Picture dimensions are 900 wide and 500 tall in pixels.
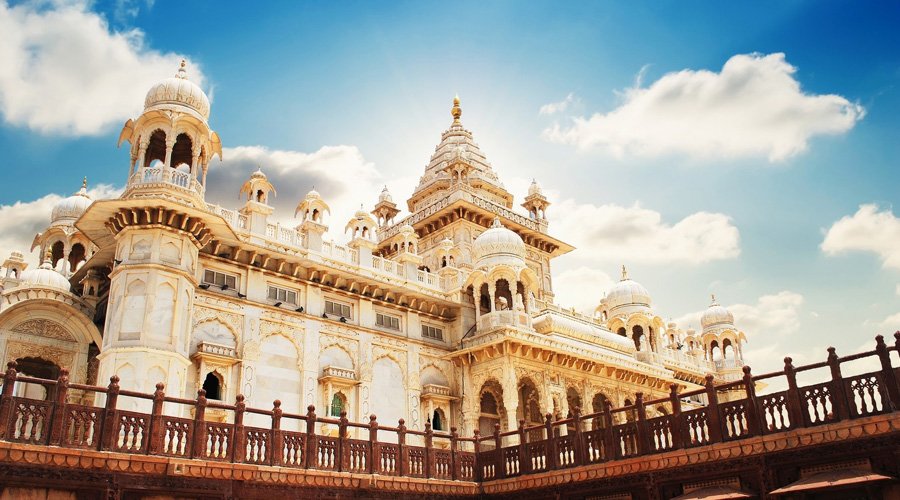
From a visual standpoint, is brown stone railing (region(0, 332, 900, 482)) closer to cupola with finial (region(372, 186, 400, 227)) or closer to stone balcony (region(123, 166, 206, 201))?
stone balcony (region(123, 166, 206, 201))

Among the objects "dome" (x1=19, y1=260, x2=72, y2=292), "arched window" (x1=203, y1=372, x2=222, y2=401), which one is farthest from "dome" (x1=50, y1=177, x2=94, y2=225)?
"arched window" (x1=203, y1=372, x2=222, y2=401)

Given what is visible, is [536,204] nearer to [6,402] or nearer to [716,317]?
[716,317]

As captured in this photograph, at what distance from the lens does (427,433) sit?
18578 millimetres

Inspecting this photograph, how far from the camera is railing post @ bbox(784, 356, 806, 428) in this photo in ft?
46.6

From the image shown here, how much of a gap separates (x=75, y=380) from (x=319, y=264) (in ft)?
25.8

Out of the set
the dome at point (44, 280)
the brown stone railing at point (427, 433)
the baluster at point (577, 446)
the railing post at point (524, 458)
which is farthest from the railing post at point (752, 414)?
the dome at point (44, 280)

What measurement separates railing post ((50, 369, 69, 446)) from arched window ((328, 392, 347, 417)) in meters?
11.3

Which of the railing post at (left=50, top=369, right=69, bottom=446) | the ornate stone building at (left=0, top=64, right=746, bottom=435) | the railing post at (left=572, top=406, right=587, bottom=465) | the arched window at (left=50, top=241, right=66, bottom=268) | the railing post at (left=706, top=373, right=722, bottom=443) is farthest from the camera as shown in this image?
the arched window at (left=50, top=241, right=66, bottom=268)

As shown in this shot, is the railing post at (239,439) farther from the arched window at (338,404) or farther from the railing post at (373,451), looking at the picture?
the arched window at (338,404)

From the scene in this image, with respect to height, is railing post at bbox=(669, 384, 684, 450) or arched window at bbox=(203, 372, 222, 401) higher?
arched window at bbox=(203, 372, 222, 401)

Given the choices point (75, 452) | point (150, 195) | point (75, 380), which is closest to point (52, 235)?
point (75, 380)

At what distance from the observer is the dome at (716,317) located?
145 feet

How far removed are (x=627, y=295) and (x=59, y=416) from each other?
26763mm

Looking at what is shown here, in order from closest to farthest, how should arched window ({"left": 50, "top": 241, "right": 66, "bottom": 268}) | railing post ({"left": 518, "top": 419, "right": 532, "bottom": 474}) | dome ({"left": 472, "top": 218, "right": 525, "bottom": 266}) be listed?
railing post ({"left": 518, "top": 419, "right": 532, "bottom": 474}), dome ({"left": 472, "top": 218, "right": 525, "bottom": 266}), arched window ({"left": 50, "top": 241, "right": 66, "bottom": 268})
